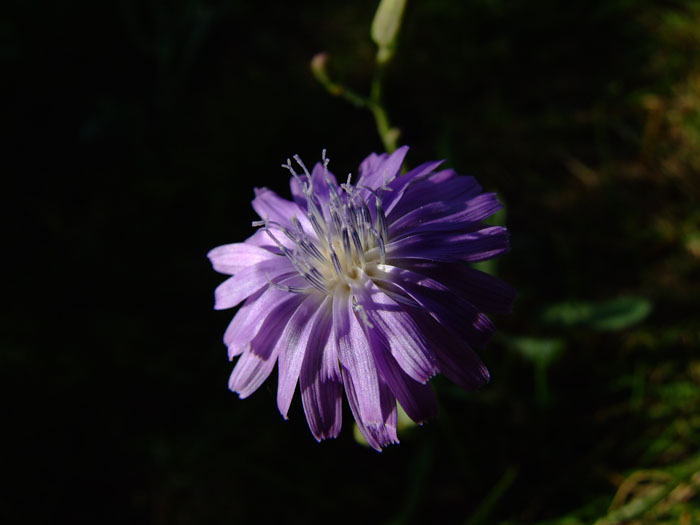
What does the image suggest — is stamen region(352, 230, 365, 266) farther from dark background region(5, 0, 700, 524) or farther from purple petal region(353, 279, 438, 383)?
dark background region(5, 0, 700, 524)

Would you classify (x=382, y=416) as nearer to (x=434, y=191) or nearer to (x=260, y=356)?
(x=260, y=356)

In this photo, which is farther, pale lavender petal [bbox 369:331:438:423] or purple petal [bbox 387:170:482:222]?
purple petal [bbox 387:170:482:222]

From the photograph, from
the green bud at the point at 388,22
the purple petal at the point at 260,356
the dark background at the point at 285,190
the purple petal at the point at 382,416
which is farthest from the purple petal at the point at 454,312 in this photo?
the green bud at the point at 388,22

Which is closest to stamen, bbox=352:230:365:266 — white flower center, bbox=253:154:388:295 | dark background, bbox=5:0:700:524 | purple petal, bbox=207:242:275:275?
white flower center, bbox=253:154:388:295

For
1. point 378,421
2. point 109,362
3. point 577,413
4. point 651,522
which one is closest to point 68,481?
point 109,362

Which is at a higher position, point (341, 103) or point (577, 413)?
point (341, 103)

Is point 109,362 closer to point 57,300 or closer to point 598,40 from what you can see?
point 57,300
